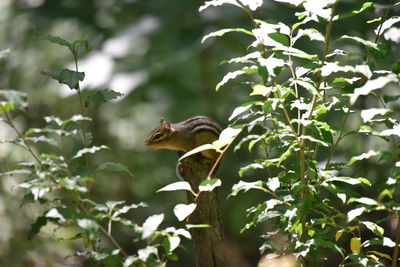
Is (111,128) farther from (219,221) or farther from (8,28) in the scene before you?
(219,221)

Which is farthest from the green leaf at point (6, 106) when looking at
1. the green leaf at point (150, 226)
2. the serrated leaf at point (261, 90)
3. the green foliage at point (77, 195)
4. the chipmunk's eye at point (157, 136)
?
the chipmunk's eye at point (157, 136)

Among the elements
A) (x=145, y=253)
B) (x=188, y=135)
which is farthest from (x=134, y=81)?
(x=145, y=253)

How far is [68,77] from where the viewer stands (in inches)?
68.7

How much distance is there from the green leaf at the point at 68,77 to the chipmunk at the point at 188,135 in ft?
3.07

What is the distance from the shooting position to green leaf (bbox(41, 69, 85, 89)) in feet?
5.66

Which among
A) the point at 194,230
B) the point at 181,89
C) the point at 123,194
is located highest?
the point at 123,194

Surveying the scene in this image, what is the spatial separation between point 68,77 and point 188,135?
1.12 meters

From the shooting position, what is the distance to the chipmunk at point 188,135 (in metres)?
2.70

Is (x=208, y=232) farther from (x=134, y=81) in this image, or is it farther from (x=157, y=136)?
(x=157, y=136)

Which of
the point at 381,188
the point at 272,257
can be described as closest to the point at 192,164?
the point at 272,257

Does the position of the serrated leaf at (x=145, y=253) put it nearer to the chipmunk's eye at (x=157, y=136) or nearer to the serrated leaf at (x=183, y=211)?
the serrated leaf at (x=183, y=211)

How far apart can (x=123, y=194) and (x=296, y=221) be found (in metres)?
3.52

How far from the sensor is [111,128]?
5.04 m

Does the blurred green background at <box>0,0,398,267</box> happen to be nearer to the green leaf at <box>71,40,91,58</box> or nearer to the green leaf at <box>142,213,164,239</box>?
the green leaf at <box>71,40,91,58</box>
